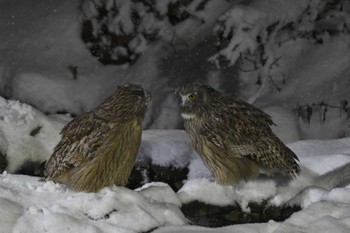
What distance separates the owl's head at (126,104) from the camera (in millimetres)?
4734

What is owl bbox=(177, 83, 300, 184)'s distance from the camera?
5.29 metres

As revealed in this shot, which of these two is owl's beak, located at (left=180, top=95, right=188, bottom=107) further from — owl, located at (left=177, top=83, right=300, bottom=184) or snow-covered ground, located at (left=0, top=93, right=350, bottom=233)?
snow-covered ground, located at (left=0, top=93, right=350, bottom=233)

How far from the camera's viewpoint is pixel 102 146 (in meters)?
4.64

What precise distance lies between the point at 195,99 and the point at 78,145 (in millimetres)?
1137

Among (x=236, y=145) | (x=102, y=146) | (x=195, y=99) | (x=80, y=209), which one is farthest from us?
(x=195, y=99)

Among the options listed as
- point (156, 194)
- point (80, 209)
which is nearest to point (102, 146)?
point (156, 194)

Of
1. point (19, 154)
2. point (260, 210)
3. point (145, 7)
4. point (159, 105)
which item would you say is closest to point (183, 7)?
point (145, 7)

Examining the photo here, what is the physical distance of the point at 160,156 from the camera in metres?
5.81

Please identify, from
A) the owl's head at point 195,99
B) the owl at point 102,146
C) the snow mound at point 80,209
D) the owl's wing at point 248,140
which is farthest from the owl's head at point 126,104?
the owl's wing at point 248,140

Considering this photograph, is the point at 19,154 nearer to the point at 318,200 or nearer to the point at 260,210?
the point at 260,210

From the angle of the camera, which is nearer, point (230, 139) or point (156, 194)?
point (156, 194)

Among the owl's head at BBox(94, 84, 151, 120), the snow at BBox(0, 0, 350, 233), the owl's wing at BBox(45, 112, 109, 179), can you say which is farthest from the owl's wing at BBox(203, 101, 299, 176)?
the snow at BBox(0, 0, 350, 233)

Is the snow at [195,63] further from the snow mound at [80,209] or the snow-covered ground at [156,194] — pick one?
the snow mound at [80,209]

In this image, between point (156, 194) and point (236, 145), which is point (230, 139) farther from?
point (156, 194)
